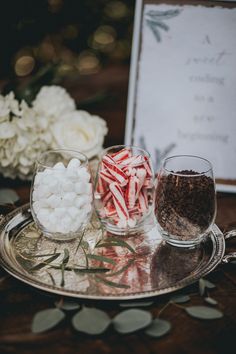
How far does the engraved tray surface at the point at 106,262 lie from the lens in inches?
34.0

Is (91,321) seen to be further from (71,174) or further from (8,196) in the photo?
(8,196)

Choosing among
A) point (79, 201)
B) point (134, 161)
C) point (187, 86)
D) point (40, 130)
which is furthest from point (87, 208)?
point (187, 86)

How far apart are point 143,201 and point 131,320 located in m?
0.32

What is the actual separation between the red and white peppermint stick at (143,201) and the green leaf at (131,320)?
29 centimetres

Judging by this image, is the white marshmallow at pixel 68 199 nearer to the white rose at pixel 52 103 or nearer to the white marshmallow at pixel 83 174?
the white marshmallow at pixel 83 174

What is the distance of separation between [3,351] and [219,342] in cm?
32

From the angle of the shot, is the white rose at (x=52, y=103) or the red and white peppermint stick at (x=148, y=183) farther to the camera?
the white rose at (x=52, y=103)

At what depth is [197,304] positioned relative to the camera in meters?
0.86

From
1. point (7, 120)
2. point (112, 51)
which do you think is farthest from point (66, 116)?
point (112, 51)

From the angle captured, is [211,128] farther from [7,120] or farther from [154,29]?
[7,120]

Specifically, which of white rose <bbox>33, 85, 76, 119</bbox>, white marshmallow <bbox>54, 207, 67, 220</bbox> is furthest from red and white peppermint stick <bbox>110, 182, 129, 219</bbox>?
white rose <bbox>33, 85, 76, 119</bbox>

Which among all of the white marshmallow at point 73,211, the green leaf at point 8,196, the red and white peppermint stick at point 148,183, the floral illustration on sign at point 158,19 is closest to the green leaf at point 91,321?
the white marshmallow at point 73,211

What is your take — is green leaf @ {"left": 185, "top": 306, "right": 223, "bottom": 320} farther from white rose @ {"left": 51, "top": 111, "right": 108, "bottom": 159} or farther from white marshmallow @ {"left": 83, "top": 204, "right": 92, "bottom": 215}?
white rose @ {"left": 51, "top": 111, "right": 108, "bottom": 159}

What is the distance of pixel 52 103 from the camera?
4.33 ft
